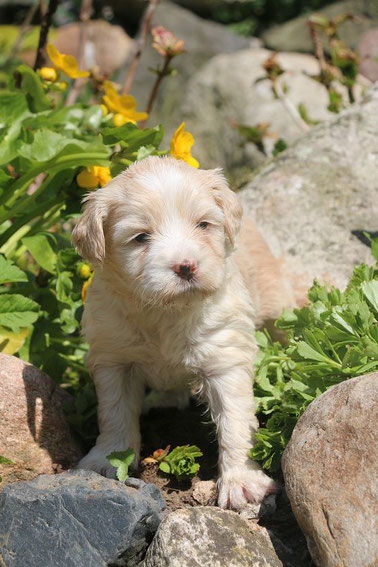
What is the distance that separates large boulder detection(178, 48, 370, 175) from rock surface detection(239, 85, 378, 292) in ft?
9.24

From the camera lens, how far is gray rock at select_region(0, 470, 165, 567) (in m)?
3.44

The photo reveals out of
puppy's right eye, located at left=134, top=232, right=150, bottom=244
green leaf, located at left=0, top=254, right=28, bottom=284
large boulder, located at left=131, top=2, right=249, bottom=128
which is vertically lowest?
large boulder, located at left=131, top=2, right=249, bottom=128

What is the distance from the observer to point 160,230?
385 cm

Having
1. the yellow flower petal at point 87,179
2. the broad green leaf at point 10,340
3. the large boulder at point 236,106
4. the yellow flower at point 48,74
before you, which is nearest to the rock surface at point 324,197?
the yellow flower petal at point 87,179

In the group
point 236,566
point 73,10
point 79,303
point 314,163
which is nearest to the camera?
point 236,566

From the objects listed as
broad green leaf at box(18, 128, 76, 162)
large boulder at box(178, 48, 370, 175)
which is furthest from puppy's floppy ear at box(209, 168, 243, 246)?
large boulder at box(178, 48, 370, 175)

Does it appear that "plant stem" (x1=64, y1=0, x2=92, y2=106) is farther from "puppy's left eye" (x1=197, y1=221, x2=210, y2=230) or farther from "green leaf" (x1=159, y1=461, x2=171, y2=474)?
"green leaf" (x1=159, y1=461, x2=171, y2=474)

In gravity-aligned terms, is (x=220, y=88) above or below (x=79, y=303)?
A: below

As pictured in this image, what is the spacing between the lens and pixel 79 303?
5.11m

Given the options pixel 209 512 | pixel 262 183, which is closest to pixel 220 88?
pixel 262 183

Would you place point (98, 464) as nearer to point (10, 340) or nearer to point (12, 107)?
point (10, 340)

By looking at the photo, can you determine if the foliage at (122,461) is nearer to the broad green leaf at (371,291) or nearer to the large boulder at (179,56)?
the broad green leaf at (371,291)

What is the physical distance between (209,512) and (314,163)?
12.8 feet

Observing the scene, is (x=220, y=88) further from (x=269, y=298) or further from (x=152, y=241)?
(x=152, y=241)
